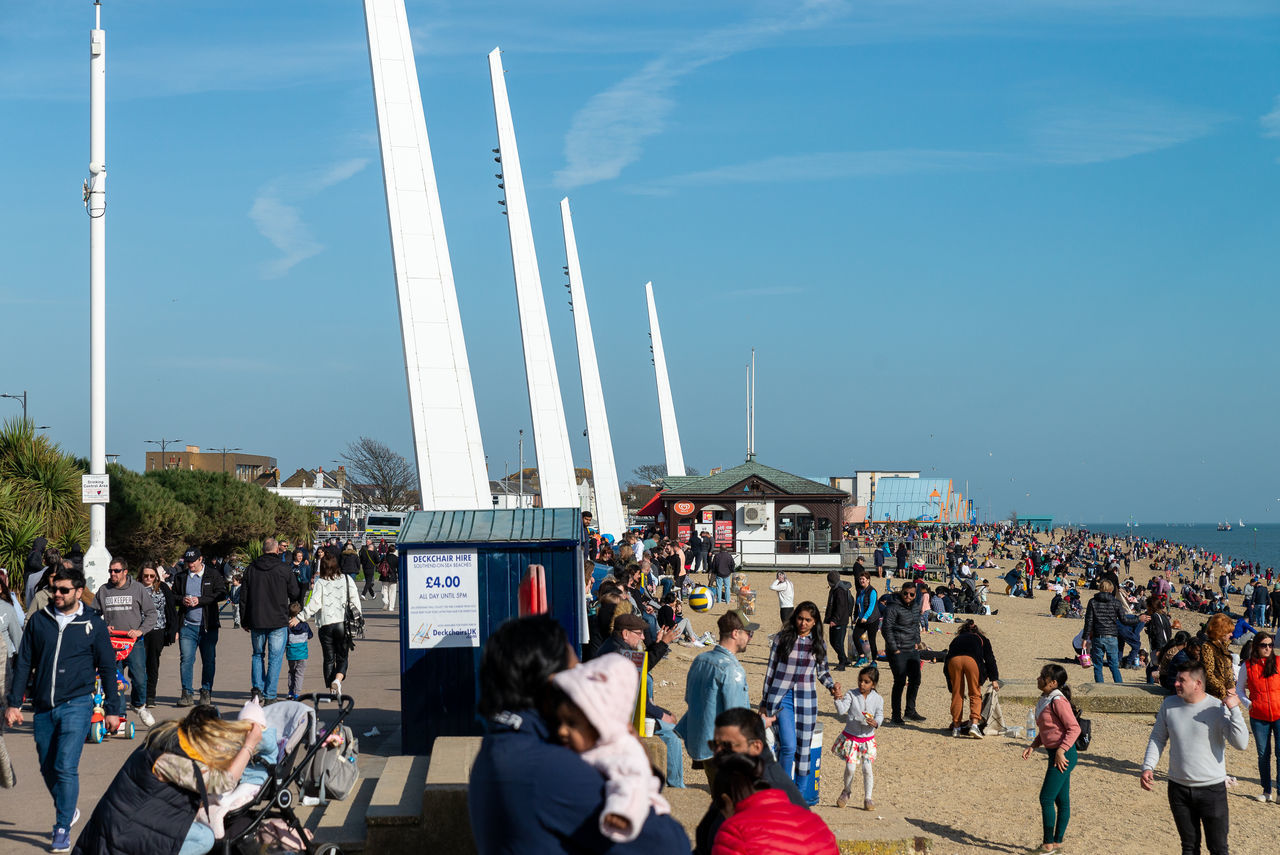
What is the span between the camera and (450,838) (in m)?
6.82

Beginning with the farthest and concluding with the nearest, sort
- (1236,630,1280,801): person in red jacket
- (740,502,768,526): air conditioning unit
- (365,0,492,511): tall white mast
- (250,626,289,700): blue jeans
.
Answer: (740,502,768,526): air conditioning unit → (365,0,492,511): tall white mast → (250,626,289,700): blue jeans → (1236,630,1280,801): person in red jacket

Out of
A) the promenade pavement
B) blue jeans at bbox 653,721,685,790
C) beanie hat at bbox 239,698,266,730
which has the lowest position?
the promenade pavement

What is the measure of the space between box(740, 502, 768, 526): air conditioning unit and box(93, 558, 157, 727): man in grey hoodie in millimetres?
35476

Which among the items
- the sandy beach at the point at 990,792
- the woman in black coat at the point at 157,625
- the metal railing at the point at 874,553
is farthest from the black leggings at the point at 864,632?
the metal railing at the point at 874,553

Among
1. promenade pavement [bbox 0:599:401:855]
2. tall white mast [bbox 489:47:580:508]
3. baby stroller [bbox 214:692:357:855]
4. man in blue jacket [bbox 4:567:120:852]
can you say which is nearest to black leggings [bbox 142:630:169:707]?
promenade pavement [bbox 0:599:401:855]

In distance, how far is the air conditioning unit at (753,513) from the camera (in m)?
46.4

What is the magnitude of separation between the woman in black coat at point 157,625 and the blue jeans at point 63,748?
436 cm

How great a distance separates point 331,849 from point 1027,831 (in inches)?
237

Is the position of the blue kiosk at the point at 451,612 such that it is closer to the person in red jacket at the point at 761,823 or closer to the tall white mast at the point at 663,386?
the person in red jacket at the point at 761,823

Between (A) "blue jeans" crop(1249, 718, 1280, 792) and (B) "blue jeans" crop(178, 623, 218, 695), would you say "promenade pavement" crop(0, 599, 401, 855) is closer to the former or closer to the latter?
(B) "blue jeans" crop(178, 623, 218, 695)

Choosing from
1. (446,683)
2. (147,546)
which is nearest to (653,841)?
(446,683)

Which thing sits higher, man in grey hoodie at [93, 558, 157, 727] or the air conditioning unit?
the air conditioning unit

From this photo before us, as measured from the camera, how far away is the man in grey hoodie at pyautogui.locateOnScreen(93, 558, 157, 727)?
1155 centimetres

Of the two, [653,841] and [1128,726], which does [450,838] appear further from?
[1128,726]
